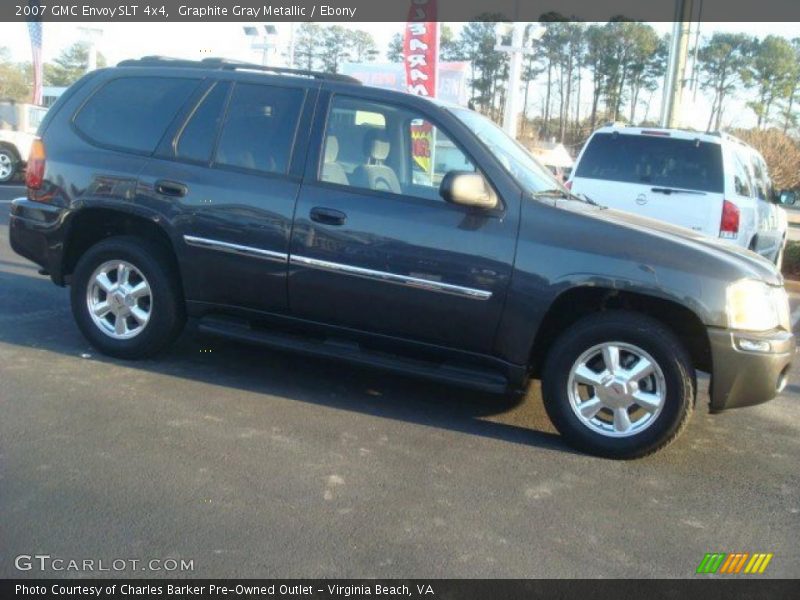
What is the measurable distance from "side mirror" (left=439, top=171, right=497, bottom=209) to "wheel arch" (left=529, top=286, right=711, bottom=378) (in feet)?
2.24

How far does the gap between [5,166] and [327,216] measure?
15947mm

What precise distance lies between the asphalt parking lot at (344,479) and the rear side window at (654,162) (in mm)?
3476

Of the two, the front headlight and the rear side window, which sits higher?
the rear side window

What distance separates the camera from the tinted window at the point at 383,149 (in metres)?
5.10

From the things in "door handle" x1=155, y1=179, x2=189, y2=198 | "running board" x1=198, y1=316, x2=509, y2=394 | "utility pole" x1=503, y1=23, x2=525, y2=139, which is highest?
"utility pole" x1=503, y1=23, x2=525, y2=139

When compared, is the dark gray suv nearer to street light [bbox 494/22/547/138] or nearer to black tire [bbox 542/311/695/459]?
black tire [bbox 542/311/695/459]

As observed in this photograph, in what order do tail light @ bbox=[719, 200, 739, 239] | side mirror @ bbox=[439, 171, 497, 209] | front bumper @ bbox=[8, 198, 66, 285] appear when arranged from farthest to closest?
tail light @ bbox=[719, 200, 739, 239]
front bumper @ bbox=[8, 198, 66, 285]
side mirror @ bbox=[439, 171, 497, 209]

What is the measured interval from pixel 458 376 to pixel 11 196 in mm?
13930

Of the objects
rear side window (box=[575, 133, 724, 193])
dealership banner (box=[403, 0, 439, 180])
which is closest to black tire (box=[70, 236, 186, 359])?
rear side window (box=[575, 133, 724, 193])

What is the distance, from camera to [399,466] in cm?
437

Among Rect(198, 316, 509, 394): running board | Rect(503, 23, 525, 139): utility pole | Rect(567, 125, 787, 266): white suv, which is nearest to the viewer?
Rect(198, 316, 509, 394): running board

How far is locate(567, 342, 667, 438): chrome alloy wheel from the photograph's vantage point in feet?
15.2

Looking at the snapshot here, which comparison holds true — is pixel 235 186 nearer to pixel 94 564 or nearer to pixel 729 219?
pixel 94 564

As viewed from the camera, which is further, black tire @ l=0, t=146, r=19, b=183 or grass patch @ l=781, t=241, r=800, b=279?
black tire @ l=0, t=146, r=19, b=183
